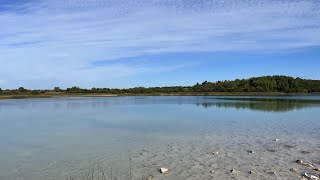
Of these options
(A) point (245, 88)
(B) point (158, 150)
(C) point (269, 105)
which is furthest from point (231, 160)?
(A) point (245, 88)

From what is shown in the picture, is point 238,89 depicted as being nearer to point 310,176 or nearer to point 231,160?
point 231,160

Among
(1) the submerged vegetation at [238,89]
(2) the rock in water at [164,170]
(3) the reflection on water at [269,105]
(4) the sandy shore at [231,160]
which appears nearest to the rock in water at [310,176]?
(4) the sandy shore at [231,160]

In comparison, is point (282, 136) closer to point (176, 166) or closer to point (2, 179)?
point (176, 166)

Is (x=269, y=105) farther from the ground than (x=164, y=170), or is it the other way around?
(x=269, y=105)

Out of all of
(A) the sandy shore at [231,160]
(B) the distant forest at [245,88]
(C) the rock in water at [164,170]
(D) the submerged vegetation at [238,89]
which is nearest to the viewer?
(A) the sandy shore at [231,160]

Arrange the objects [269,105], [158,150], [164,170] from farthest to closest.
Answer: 1. [269,105]
2. [158,150]
3. [164,170]

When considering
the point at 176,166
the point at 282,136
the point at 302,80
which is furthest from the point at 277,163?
the point at 302,80

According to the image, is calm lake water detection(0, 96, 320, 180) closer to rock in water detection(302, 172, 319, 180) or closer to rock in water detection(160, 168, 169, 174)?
rock in water detection(160, 168, 169, 174)

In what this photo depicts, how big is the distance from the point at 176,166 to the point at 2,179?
4817 mm

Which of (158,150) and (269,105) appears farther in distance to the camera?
(269,105)

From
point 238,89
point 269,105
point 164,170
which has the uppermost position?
point 238,89

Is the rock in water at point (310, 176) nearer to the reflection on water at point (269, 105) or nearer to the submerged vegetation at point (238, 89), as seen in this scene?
the reflection on water at point (269, 105)

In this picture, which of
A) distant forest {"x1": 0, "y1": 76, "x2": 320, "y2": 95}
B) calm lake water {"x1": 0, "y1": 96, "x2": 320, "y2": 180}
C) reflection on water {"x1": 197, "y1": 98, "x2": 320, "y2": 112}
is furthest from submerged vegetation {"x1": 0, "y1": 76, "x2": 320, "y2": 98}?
calm lake water {"x1": 0, "y1": 96, "x2": 320, "y2": 180}

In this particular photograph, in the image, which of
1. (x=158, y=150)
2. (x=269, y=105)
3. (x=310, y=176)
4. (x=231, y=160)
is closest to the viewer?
(x=310, y=176)
